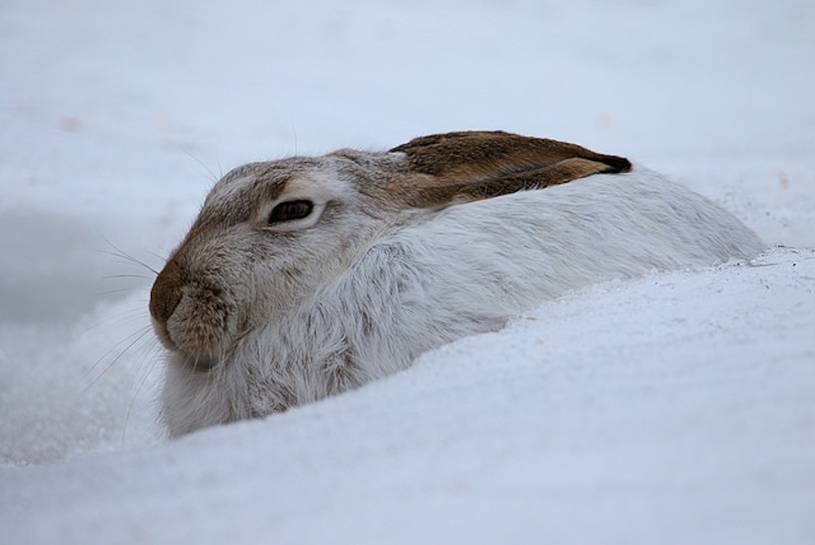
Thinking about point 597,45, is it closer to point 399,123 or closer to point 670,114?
point 670,114

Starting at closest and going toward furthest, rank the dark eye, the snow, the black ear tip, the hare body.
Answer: the snow
the hare body
the dark eye
the black ear tip

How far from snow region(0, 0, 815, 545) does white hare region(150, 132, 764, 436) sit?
0.17 m

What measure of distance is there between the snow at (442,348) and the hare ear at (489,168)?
0.48m

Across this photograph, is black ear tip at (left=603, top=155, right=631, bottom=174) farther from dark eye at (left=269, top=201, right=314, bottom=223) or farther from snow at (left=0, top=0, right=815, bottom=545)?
dark eye at (left=269, top=201, right=314, bottom=223)

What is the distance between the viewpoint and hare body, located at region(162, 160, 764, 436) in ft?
6.61

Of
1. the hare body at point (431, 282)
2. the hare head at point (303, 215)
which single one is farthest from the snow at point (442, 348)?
the hare head at point (303, 215)

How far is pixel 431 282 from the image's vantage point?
208 centimetres

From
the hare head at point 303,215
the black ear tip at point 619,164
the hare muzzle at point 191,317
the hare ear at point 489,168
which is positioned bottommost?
the hare muzzle at point 191,317

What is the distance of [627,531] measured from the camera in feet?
3.20

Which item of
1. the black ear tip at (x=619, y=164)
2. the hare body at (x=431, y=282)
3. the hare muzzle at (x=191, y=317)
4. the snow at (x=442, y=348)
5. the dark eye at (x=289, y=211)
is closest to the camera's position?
the snow at (x=442, y=348)

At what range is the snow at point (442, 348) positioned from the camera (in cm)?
109

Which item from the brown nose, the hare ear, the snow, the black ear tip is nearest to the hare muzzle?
the brown nose

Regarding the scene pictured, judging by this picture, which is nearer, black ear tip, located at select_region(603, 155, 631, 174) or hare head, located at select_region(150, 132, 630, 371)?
hare head, located at select_region(150, 132, 630, 371)

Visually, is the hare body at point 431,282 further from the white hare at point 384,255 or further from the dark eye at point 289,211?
the dark eye at point 289,211
